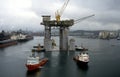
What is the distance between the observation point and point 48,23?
208 ft

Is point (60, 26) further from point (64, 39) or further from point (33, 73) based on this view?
point (33, 73)

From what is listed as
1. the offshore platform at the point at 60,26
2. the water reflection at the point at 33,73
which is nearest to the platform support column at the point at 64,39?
the offshore platform at the point at 60,26

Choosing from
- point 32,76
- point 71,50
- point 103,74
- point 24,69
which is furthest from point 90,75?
point 71,50

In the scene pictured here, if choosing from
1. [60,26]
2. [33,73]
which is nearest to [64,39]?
[60,26]

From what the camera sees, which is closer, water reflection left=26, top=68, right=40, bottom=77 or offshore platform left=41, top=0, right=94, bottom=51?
water reflection left=26, top=68, right=40, bottom=77

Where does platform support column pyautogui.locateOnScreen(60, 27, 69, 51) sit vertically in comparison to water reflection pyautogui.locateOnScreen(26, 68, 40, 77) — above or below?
above

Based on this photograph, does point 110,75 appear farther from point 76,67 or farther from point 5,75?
point 5,75

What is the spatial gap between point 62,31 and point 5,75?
35.8 metres

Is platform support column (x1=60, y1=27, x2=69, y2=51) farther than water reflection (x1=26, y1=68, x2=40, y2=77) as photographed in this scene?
Yes

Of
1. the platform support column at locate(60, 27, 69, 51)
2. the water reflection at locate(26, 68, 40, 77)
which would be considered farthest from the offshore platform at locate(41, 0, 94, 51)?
the water reflection at locate(26, 68, 40, 77)

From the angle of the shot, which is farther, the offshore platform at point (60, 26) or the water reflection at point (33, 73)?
the offshore platform at point (60, 26)

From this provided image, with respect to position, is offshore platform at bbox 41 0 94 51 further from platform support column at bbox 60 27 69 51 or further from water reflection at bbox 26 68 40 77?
water reflection at bbox 26 68 40 77

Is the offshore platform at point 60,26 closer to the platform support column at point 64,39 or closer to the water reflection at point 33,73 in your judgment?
the platform support column at point 64,39

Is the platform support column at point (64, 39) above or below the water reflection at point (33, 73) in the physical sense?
above
